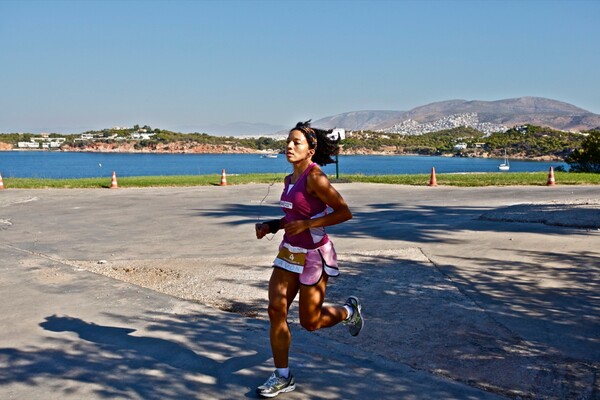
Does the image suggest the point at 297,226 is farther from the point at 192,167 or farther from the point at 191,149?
the point at 191,149

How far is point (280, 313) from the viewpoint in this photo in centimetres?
418

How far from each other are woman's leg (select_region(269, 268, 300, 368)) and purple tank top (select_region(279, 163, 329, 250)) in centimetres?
23

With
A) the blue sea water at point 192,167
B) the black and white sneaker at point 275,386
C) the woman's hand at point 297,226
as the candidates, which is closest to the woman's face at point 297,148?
the woman's hand at point 297,226

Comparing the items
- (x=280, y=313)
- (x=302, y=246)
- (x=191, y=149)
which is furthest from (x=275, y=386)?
(x=191, y=149)

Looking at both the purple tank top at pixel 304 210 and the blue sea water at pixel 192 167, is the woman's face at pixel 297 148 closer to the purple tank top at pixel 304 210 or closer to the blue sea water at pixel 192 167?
the purple tank top at pixel 304 210

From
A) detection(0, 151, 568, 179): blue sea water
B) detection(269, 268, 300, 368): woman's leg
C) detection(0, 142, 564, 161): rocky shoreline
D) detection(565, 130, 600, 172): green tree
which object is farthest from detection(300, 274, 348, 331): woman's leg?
detection(0, 142, 564, 161): rocky shoreline

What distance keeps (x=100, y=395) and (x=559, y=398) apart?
9.52 ft

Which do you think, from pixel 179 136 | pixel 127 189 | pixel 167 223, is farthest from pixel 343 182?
pixel 179 136

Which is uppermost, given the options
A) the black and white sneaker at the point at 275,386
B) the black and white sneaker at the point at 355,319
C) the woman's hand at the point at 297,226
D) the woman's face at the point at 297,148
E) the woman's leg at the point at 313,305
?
the woman's face at the point at 297,148

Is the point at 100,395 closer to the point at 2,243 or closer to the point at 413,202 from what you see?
the point at 2,243

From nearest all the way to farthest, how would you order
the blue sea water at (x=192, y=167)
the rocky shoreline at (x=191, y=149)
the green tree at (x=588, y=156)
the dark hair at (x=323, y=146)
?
the dark hair at (x=323, y=146) → the green tree at (x=588, y=156) → the blue sea water at (x=192, y=167) → the rocky shoreline at (x=191, y=149)

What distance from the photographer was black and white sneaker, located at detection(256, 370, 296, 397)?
13.0 ft

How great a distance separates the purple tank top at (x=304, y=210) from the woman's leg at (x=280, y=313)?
9.0 inches

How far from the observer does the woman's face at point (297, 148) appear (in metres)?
4.28
